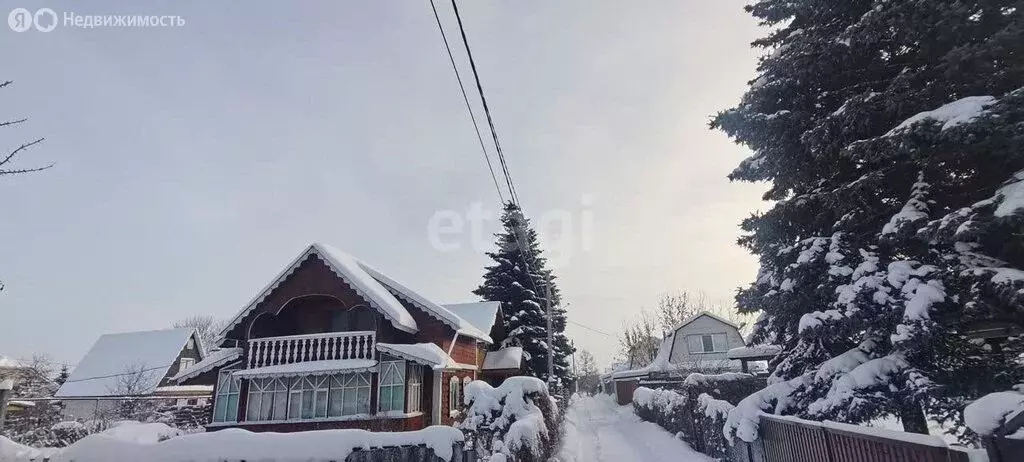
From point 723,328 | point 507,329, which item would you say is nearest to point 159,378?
point 507,329

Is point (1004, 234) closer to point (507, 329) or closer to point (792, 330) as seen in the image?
point (792, 330)

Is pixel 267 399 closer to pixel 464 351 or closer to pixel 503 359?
pixel 464 351

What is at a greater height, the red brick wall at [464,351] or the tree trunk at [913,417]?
the red brick wall at [464,351]

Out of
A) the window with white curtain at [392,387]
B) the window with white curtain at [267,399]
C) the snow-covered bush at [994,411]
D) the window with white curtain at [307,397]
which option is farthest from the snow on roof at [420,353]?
the snow-covered bush at [994,411]

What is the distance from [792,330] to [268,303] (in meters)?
16.4

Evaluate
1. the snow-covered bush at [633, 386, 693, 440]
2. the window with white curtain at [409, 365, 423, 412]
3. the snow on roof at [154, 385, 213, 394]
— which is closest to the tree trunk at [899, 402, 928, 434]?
the snow-covered bush at [633, 386, 693, 440]

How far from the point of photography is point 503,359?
23.1 metres

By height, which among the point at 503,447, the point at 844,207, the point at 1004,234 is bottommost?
the point at 503,447

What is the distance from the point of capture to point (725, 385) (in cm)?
1570

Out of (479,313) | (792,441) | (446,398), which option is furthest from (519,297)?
(792,441)

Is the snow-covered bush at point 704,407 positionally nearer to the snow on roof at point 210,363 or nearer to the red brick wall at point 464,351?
the red brick wall at point 464,351

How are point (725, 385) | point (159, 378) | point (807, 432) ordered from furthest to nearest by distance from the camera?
point (159, 378) < point (725, 385) < point (807, 432)

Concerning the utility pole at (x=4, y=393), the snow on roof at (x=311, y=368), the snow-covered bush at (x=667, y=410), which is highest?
the snow on roof at (x=311, y=368)

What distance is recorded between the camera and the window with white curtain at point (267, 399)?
16688 millimetres
